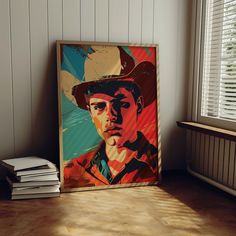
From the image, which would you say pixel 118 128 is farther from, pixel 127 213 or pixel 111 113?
pixel 127 213

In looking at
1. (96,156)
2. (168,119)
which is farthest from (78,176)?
(168,119)

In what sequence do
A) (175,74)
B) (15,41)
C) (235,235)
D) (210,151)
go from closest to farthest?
(235,235) → (15,41) → (210,151) → (175,74)

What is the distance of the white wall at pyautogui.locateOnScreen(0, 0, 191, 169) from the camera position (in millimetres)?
2414

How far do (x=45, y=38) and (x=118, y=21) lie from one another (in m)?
0.57

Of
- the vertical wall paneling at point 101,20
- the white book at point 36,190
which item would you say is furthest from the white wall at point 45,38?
the white book at point 36,190

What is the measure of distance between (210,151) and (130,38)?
1.07 meters

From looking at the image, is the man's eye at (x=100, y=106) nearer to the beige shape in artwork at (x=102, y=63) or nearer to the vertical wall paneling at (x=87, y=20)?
the beige shape in artwork at (x=102, y=63)

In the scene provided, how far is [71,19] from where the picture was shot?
98.7 inches

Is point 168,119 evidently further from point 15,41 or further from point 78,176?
point 15,41

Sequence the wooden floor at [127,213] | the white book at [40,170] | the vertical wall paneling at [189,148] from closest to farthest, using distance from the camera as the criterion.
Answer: the wooden floor at [127,213]
the white book at [40,170]
the vertical wall paneling at [189,148]

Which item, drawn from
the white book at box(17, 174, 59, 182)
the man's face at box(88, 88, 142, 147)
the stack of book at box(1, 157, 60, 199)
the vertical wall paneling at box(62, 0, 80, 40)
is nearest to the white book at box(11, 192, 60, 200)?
the stack of book at box(1, 157, 60, 199)

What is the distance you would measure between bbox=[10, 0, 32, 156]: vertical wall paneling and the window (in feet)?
4.37

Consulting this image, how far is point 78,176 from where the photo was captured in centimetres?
249

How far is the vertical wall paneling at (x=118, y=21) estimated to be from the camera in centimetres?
260
